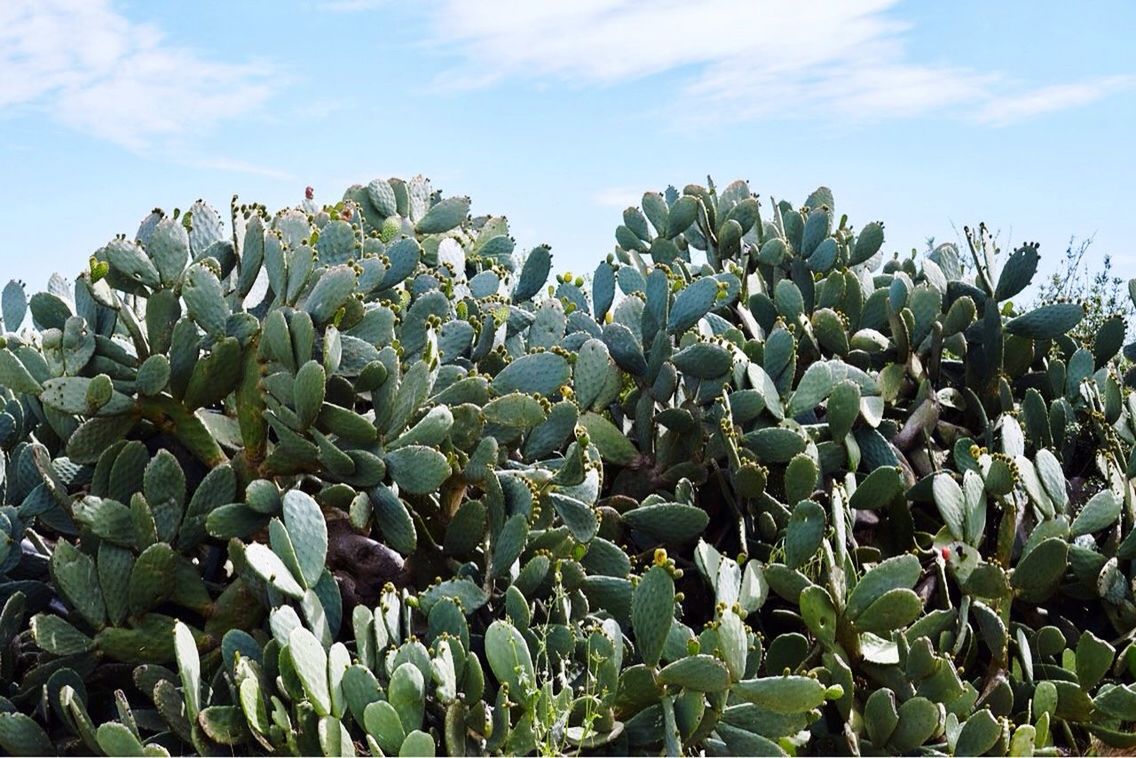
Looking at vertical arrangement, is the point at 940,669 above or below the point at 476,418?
below

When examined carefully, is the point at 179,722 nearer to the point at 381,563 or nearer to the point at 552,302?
the point at 381,563

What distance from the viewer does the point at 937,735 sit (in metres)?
3.68

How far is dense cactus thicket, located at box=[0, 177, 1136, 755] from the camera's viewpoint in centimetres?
307

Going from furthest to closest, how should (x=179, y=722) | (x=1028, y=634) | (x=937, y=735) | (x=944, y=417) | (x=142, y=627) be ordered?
(x=944, y=417) → (x=1028, y=634) → (x=937, y=735) → (x=142, y=627) → (x=179, y=722)

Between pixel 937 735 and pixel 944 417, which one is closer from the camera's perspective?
pixel 937 735

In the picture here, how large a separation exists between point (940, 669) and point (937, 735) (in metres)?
0.19

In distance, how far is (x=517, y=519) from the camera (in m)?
3.27

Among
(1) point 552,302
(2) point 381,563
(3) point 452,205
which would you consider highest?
(3) point 452,205

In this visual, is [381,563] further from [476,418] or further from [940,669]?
[940,669]

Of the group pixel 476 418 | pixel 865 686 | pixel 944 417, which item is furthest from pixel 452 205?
pixel 865 686

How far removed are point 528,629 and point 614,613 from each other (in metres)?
0.40

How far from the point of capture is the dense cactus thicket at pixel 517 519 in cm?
307

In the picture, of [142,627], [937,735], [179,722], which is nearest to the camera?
[179,722]

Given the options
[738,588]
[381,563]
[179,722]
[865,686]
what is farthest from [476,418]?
[865,686]
